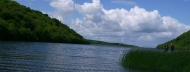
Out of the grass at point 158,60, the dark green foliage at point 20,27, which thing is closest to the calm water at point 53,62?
the grass at point 158,60

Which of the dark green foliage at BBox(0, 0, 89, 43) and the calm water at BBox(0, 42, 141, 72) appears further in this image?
the dark green foliage at BBox(0, 0, 89, 43)

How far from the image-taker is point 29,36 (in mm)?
157500

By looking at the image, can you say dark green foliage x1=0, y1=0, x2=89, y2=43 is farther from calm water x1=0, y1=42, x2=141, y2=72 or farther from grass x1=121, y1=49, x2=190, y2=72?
grass x1=121, y1=49, x2=190, y2=72

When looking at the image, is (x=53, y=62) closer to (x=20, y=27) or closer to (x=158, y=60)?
(x=158, y=60)

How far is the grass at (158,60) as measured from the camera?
112ft

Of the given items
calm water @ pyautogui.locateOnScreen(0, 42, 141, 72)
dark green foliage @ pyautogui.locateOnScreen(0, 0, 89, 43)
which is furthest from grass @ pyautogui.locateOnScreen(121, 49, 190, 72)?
dark green foliage @ pyautogui.locateOnScreen(0, 0, 89, 43)

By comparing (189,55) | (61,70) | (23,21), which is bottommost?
(61,70)

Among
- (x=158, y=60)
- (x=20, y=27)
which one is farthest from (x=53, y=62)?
(x=20, y=27)

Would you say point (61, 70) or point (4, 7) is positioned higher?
point (4, 7)

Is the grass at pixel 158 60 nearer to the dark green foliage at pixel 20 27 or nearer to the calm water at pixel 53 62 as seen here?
the calm water at pixel 53 62

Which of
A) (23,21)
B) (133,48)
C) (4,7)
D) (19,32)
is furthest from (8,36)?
(133,48)

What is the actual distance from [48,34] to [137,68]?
157 m

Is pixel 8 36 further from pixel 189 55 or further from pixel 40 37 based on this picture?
pixel 189 55

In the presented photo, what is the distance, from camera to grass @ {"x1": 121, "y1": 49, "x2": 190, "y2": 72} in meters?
34.2
